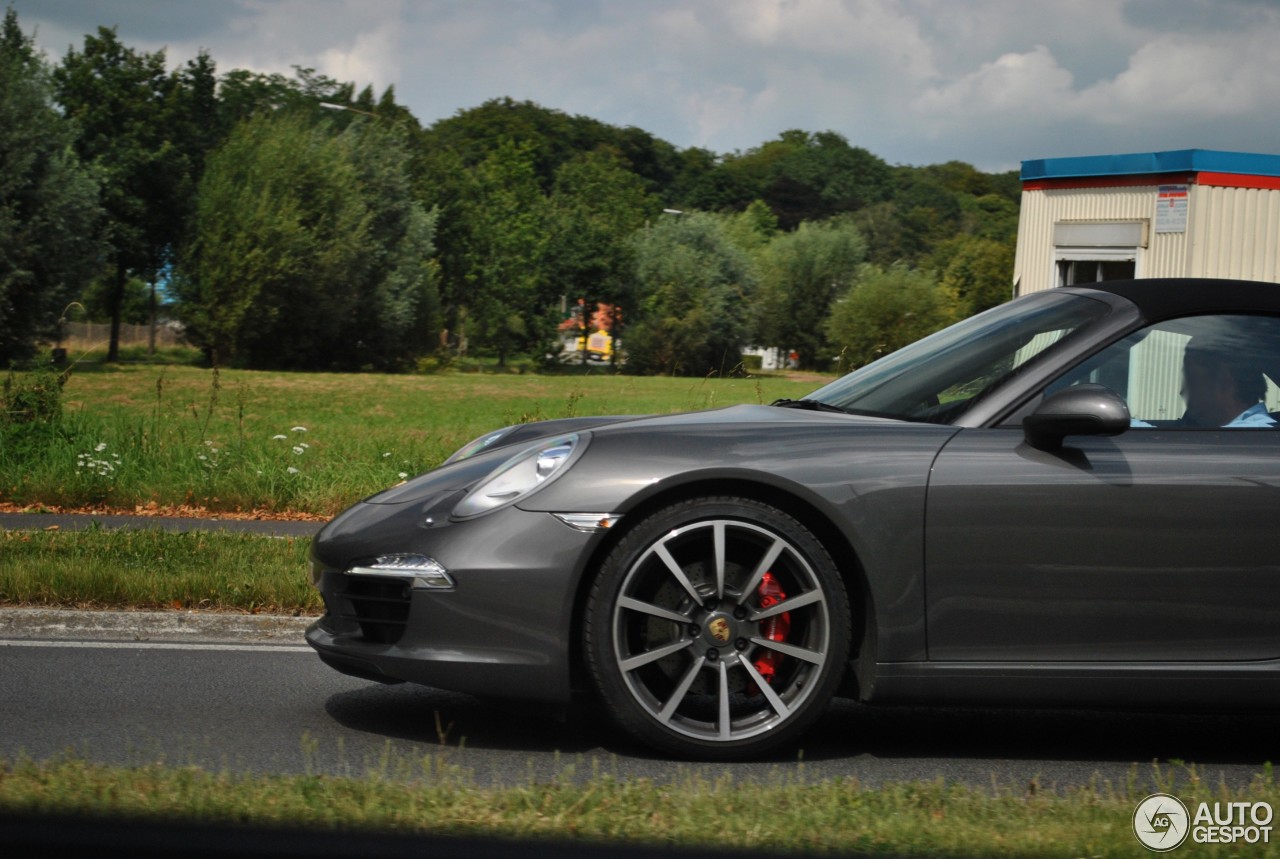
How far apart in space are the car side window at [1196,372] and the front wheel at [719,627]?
105 centimetres

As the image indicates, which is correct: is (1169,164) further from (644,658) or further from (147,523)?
(644,658)

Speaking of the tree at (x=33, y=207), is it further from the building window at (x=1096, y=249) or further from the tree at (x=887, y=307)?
the tree at (x=887, y=307)

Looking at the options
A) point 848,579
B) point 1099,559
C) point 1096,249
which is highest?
point 1096,249

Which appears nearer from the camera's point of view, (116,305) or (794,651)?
(794,651)

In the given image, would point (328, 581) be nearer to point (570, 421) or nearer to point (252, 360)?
point (570, 421)

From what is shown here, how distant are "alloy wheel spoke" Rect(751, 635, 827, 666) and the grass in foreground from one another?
0.41 metres

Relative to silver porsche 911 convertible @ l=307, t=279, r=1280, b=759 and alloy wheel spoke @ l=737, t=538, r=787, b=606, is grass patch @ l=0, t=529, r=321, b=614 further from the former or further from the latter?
alloy wheel spoke @ l=737, t=538, r=787, b=606

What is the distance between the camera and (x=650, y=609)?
4195 millimetres

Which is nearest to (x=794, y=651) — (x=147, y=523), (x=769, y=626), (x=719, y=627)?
(x=769, y=626)

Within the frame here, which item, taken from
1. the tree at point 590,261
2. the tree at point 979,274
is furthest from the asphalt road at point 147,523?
the tree at point 979,274

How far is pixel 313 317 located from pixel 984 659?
57329 mm

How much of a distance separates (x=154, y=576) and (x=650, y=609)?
143 inches

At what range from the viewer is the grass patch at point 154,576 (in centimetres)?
669

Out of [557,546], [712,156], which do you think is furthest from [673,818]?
[712,156]
